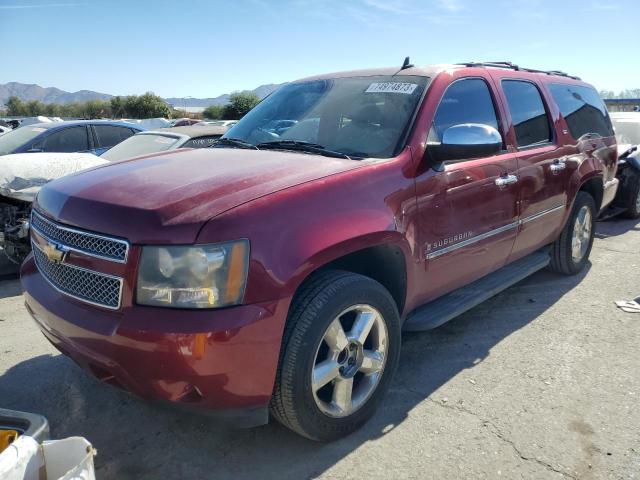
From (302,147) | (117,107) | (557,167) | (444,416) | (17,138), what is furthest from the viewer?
(117,107)

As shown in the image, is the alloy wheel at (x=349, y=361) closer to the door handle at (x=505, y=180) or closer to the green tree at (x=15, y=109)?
the door handle at (x=505, y=180)

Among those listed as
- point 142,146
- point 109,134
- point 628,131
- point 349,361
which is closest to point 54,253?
point 349,361

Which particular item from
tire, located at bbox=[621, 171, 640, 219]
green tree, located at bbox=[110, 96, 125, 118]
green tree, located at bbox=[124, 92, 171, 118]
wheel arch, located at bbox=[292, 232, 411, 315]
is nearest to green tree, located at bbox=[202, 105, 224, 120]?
green tree, located at bbox=[124, 92, 171, 118]

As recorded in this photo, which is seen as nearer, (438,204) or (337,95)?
(438,204)

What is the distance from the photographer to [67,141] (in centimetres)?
847

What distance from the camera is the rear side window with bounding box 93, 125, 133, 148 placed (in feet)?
29.2

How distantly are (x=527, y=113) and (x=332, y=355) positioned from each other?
272cm

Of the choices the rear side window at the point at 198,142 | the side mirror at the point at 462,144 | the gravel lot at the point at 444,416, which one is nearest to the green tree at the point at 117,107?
the rear side window at the point at 198,142

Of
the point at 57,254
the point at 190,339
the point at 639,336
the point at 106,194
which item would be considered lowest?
the point at 639,336

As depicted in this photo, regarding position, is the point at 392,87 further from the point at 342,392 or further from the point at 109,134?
the point at 109,134

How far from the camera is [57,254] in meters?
2.46

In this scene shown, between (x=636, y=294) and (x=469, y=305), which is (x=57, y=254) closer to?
(x=469, y=305)

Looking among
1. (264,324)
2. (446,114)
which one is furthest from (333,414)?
(446,114)

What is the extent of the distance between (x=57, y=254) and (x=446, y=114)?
235 cm
